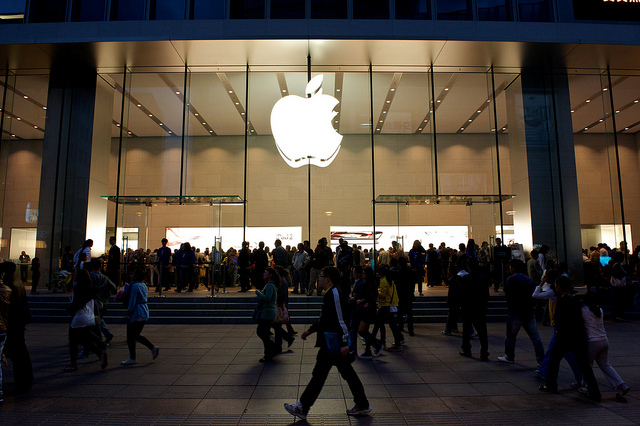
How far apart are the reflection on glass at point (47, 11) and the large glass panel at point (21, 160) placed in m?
2.13

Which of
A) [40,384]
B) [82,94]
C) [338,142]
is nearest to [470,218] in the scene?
[338,142]

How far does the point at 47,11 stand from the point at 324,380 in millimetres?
15626

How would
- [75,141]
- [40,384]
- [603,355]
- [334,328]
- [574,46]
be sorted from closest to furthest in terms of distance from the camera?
1. [334,328]
2. [603,355]
3. [40,384]
4. [574,46]
5. [75,141]

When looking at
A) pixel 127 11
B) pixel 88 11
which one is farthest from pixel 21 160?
pixel 127 11

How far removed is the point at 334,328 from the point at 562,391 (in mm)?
3124

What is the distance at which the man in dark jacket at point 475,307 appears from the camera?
6891 millimetres

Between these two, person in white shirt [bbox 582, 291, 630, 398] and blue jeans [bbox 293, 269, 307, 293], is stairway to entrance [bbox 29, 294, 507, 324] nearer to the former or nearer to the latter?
blue jeans [bbox 293, 269, 307, 293]

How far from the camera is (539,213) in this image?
1441 centimetres

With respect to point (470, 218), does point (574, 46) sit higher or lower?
higher

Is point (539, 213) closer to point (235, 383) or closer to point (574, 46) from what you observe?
point (574, 46)

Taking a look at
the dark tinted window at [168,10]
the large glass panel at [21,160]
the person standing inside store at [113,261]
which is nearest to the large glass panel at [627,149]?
the dark tinted window at [168,10]

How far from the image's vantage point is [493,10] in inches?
548

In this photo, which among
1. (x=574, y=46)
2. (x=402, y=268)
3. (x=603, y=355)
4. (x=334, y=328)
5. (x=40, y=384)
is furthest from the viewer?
(x=574, y=46)

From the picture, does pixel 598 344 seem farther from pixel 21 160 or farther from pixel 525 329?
pixel 21 160
